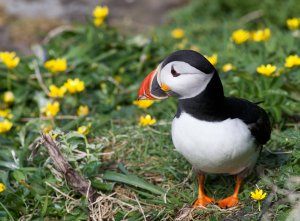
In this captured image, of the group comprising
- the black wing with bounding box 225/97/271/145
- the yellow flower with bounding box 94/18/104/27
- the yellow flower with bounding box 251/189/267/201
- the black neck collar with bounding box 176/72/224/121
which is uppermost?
the black neck collar with bounding box 176/72/224/121

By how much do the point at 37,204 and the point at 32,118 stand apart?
1.21 metres

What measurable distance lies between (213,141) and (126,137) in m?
1.22

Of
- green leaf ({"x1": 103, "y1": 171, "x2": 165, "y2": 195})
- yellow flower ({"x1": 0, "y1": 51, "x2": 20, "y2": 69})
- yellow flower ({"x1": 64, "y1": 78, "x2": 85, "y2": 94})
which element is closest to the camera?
green leaf ({"x1": 103, "y1": 171, "x2": 165, "y2": 195})

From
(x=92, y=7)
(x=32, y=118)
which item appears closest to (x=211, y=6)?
(x=92, y=7)

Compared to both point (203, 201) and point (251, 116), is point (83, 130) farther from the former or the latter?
point (251, 116)

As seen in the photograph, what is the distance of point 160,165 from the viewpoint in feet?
12.8

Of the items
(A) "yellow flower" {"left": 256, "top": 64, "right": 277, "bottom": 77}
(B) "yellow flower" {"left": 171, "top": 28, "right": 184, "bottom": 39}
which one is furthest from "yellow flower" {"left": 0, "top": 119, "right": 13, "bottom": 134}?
(B) "yellow flower" {"left": 171, "top": 28, "right": 184, "bottom": 39}

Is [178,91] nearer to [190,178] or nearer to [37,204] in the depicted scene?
[190,178]

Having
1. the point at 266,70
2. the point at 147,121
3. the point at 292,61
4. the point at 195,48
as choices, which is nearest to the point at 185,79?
the point at 147,121

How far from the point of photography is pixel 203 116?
3107mm

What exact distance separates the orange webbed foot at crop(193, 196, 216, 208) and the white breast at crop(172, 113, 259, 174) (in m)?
0.26

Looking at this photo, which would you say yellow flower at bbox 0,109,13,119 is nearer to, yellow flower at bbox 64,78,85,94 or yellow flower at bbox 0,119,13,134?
yellow flower at bbox 0,119,13,134

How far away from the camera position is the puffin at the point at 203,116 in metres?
3.04

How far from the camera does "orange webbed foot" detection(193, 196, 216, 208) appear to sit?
3.40m
